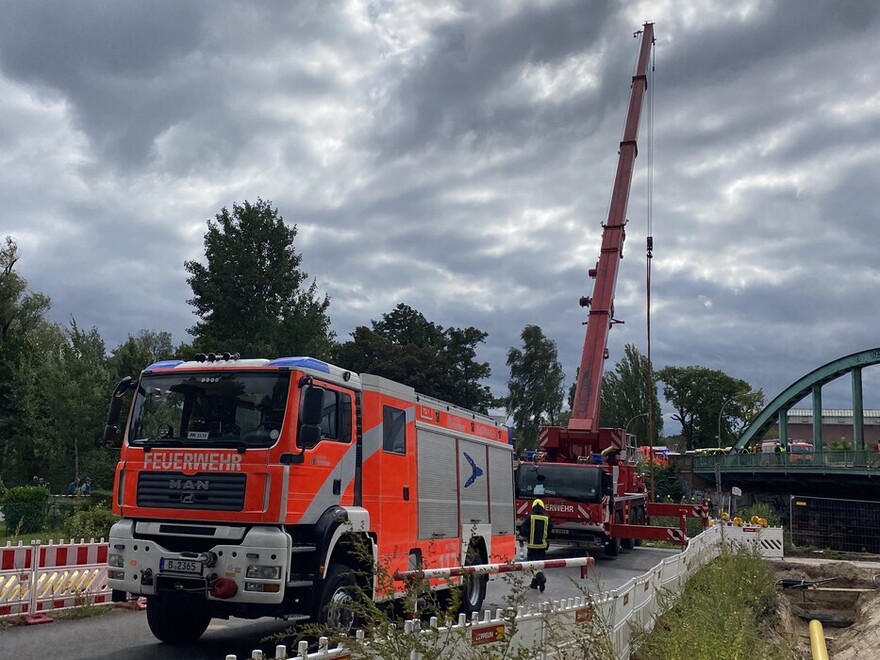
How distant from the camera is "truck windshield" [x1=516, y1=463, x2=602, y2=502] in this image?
21.0 meters

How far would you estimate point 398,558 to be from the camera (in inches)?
398

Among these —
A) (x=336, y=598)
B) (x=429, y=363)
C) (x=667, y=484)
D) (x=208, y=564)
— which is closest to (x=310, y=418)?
(x=208, y=564)

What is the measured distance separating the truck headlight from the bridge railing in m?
34.9

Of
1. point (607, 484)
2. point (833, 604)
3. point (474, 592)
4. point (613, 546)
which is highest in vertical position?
point (607, 484)

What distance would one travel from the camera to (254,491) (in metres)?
8.20

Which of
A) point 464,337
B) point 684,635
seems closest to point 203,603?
point 684,635

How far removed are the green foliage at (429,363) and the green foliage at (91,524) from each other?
41447mm

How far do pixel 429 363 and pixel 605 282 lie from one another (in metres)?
38.4

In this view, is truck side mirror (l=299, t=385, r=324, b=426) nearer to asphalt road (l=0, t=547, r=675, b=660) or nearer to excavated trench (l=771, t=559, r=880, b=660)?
asphalt road (l=0, t=547, r=675, b=660)

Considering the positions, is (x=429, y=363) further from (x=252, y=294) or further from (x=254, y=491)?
(x=254, y=491)

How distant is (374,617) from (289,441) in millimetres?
3570

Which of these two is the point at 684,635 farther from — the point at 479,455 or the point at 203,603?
the point at 479,455

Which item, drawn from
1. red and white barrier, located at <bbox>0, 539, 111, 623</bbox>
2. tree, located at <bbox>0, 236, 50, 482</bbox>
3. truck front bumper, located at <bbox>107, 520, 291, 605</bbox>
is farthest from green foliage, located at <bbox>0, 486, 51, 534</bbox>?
truck front bumper, located at <bbox>107, 520, 291, 605</bbox>

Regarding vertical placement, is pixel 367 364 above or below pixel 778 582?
above
